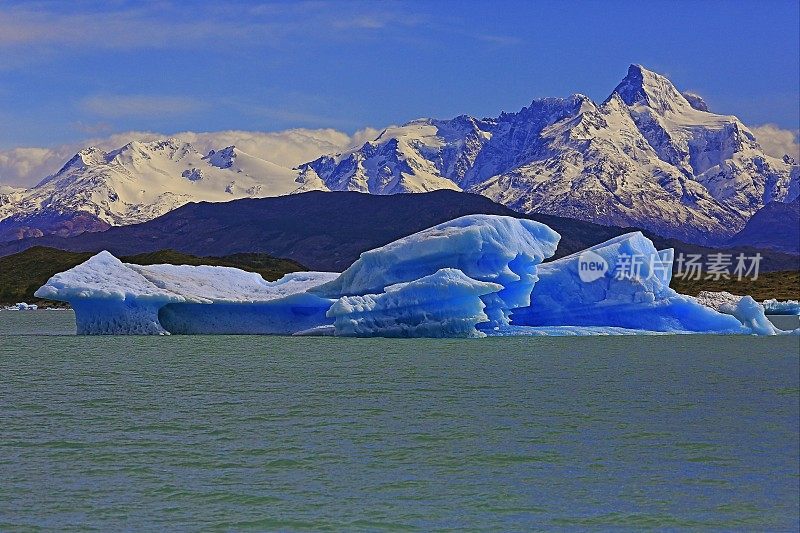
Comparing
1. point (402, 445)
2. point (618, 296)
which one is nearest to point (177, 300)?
point (618, 296)

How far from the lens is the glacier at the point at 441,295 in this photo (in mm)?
37688

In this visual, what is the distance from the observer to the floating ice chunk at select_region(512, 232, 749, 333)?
4028 centimetres

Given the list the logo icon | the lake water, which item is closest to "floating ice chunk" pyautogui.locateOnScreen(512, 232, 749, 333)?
the logo icon

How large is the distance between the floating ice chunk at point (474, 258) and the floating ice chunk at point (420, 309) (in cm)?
104

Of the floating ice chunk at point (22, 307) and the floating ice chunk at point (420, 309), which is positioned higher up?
the floating ice chunk at point (420, 309)

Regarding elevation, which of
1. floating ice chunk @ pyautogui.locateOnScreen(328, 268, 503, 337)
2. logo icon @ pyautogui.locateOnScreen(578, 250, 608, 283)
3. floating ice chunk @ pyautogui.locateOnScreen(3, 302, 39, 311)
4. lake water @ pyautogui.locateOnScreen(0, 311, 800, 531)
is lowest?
lake water @ pyautogui.locateOnScreen(0, 311, 800, 531)

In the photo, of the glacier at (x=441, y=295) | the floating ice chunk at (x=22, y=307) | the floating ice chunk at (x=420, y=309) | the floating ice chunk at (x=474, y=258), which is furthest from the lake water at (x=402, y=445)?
the floating ice chunk at (x=22, y=307)

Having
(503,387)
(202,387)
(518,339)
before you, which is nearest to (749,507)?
(503,387)

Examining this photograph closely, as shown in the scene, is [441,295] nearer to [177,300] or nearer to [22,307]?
[177,300]

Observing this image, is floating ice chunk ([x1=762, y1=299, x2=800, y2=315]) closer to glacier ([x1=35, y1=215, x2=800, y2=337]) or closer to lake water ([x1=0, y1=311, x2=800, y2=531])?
glacier ([x1=35, y1=215, x2=800, y2=337])

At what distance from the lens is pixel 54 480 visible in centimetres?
1527

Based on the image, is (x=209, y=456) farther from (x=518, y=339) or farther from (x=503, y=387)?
(x=518, y=339)

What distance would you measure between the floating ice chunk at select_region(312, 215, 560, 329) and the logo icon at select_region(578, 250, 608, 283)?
1314mm

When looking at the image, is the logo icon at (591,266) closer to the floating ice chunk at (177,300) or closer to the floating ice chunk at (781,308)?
the floating ice chunk at (177,300)
